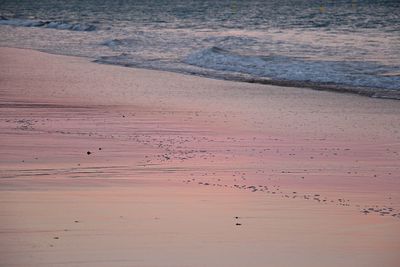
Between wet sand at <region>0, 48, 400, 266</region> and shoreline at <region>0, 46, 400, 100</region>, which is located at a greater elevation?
wet sand at <region>0, 48, 400, 266</region>

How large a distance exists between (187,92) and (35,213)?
8.24 meters

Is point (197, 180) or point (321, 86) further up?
point (197, 180)

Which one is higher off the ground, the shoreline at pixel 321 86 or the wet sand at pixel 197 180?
the wet sand at pixel 197 180

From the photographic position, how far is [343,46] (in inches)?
955

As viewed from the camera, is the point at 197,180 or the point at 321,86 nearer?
the point at 197,180

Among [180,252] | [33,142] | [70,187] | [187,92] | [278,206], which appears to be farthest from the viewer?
[187,92]

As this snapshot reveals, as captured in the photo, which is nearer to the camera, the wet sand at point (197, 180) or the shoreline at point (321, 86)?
the wet sand at point (197, 180)

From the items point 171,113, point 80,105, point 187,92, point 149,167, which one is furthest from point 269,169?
point 187,92

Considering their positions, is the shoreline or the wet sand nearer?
the wet sand

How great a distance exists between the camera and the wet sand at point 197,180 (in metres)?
4.67

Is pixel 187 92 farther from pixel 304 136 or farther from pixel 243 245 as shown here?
pixel 243 245

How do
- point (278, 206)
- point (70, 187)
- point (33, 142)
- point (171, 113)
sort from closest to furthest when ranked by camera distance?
point (278, 206)
point (70, 187)
point (33, 142)
point (171, 113)

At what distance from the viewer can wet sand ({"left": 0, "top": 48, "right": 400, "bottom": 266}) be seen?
4.67 meters

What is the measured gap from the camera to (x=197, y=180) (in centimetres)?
659
